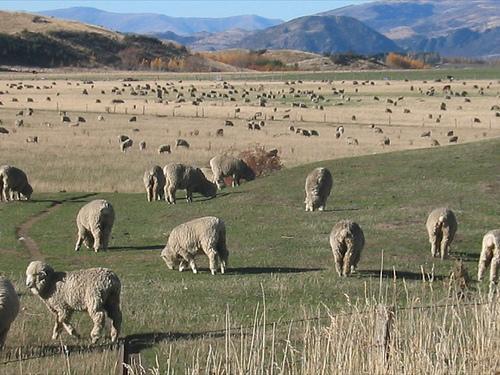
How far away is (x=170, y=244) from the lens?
23.9 metres

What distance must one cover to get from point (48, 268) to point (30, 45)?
17960 centimetres

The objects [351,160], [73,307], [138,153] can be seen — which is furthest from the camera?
[138,153]

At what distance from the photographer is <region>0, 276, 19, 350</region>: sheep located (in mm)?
14266

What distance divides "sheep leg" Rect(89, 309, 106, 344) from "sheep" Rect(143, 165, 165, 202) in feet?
68.3

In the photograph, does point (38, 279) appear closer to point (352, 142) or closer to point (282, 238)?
point (282, 238)

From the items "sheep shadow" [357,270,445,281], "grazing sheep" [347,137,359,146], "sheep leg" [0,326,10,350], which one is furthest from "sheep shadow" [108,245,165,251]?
"grazing sheep" [347,137,359,146]

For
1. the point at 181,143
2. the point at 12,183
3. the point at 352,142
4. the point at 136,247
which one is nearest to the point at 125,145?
the point at 181,143

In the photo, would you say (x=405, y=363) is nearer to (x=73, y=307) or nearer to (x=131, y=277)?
(x=73, y=307)

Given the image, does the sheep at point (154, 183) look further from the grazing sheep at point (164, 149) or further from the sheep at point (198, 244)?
the grazing sheep at point (164, 149)

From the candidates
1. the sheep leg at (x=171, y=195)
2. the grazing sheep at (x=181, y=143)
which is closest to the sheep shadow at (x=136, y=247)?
the sheep leg at (x=171, y=195)

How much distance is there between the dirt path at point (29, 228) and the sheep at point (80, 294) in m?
10.8

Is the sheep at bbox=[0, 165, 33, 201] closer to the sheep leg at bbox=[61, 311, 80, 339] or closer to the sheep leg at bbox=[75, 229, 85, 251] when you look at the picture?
the sheep leg at bbox=[75, 229, 85, 251]

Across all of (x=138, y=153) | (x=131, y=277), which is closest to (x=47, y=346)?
(x=131, y=277)

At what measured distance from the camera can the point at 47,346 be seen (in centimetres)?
1507
